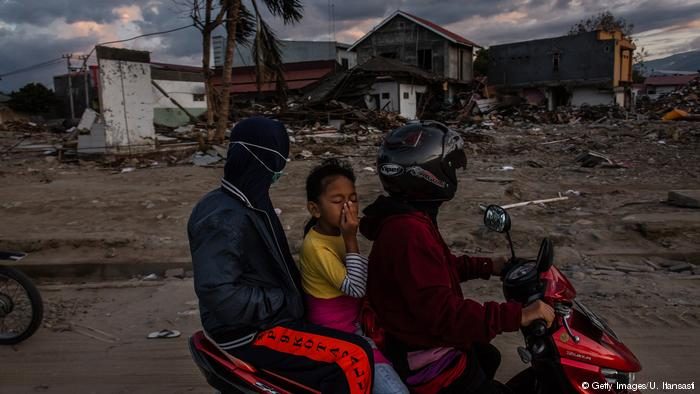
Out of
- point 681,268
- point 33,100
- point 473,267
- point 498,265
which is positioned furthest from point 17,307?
point 33,100

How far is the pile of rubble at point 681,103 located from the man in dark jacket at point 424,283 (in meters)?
34.3

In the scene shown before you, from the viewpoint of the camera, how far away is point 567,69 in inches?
1639

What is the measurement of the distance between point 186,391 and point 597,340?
260 centimetres

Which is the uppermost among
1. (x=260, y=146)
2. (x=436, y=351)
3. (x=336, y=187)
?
(x=260, y=146)

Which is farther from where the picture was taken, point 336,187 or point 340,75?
point 340,75

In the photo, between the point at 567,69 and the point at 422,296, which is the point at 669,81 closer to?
the point at 567,69

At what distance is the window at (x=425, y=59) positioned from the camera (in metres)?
39.6

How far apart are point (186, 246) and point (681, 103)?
36.6 m

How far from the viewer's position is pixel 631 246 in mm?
6230

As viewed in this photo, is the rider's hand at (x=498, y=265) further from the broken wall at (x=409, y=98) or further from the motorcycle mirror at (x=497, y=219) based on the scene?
the broken wall at (x=409, y=98)

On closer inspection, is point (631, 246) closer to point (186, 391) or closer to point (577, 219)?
point (577, 219)

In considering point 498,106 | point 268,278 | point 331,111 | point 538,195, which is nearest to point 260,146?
point 268,278

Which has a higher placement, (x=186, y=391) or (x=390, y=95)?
(x=390, y=95)

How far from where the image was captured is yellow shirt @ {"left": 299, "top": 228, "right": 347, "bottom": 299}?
6.87 ft
